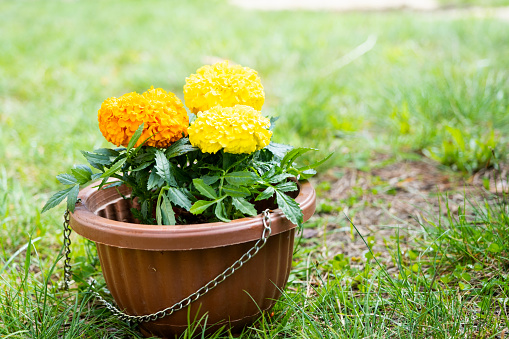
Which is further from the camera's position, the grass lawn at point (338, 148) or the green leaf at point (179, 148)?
the grass lawn at point (338, 148)

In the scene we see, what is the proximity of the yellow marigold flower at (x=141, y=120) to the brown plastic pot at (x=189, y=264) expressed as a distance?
0.25m

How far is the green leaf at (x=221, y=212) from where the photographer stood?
131cm

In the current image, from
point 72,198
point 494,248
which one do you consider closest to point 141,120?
point 72,198

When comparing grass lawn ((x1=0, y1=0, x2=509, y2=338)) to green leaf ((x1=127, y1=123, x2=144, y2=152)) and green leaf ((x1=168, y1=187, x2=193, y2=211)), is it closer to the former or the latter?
green leaf ((x1=168, y1=187, x2=193, y2=211))

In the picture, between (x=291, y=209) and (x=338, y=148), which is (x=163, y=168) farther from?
(x=338, y=148)

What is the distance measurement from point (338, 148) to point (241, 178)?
1.60 meters

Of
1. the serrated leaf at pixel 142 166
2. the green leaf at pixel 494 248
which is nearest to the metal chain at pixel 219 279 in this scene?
the serrated leaf at pixel 142 166

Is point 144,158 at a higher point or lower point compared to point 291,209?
higher

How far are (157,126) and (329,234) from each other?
107 centimetres

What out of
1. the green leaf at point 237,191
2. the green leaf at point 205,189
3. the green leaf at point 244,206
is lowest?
the green leaf at point 244,206

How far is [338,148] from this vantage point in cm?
288

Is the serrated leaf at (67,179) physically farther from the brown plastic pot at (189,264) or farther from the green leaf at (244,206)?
the green leaf at (244,206)

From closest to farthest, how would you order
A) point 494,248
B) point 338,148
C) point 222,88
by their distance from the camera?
point 222,88, point 494,248, point 338,148

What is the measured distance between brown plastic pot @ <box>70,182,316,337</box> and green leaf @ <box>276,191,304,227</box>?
3 cm
